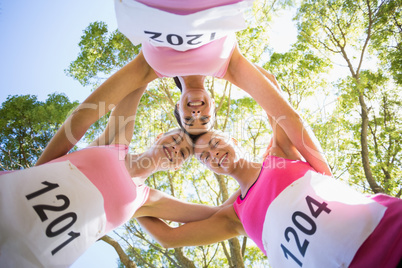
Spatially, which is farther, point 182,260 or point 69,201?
point 182,260

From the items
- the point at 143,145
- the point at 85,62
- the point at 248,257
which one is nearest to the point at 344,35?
the point at 143,145

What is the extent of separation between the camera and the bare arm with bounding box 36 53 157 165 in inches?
71.9

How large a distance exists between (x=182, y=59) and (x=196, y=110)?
0.78 metres

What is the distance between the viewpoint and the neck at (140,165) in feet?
8.21

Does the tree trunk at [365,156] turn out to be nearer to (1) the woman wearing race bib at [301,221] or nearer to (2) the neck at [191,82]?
(1) the woman wearing race bib at [301,221]

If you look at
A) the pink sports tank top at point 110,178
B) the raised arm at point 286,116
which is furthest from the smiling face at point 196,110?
the pink sports tank top at point 110,178

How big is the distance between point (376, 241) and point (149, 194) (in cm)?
195

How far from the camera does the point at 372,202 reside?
4.42 feet

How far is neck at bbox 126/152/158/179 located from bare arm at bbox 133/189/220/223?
23cm

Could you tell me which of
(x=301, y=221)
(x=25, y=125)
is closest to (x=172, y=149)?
(x=301, y=221)

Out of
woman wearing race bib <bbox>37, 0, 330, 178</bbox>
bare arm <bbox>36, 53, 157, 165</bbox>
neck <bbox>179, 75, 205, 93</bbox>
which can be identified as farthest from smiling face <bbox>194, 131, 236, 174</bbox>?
bare arm <bbox>36, 53, 157, 165</bbox>

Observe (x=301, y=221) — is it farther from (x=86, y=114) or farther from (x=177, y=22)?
(x=86, y=114)

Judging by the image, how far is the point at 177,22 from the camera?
1.31m

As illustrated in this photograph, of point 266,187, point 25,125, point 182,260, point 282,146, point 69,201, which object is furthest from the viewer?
point 25,125
